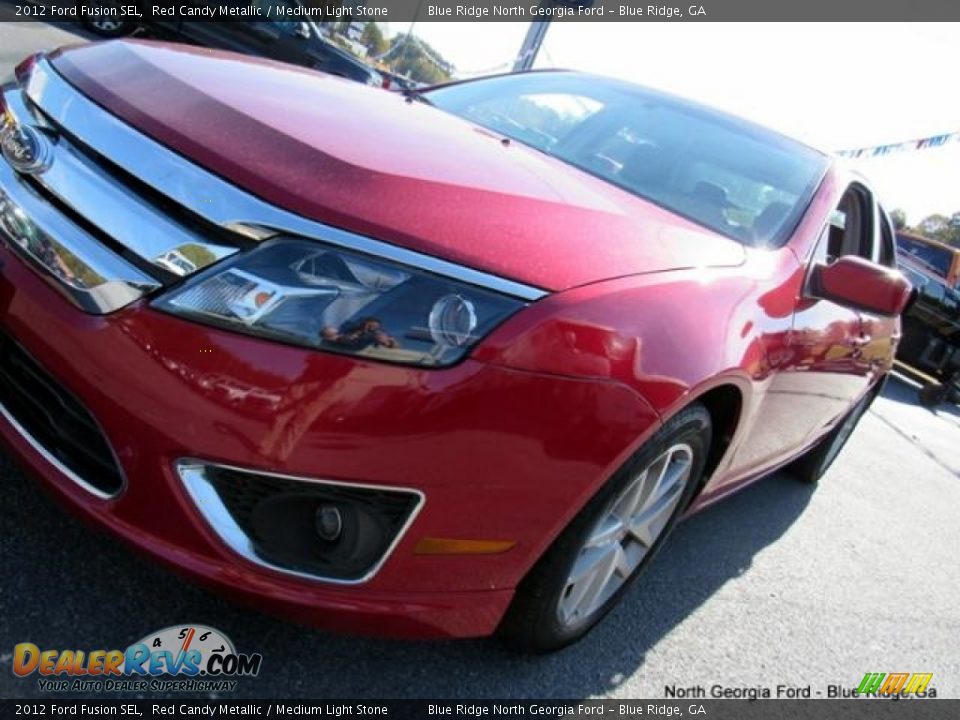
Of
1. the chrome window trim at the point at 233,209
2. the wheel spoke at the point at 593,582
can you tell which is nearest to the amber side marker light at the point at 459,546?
the wheel spoke at the point at 593,582

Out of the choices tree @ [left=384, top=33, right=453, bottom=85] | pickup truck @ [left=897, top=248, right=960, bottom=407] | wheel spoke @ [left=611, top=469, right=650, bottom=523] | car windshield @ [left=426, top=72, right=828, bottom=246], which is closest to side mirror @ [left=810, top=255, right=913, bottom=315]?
car windshield @ [left=426, top=72, right=828, bottom=246]

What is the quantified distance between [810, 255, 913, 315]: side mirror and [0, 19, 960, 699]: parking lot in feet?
3.49

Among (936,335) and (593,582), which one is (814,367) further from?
(936,335)

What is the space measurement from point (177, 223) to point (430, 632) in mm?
931

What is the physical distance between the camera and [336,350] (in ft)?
4.53

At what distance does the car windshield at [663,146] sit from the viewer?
2479mm

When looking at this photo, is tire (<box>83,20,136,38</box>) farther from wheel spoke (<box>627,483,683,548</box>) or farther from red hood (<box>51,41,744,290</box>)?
wheel spoke (<box>627,483,683,548</box>)

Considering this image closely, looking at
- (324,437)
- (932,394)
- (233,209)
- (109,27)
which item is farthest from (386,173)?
(109,27)

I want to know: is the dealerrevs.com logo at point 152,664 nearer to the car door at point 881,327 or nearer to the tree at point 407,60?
the car door at point 881,327

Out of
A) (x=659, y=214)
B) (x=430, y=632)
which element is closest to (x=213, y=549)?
(x=430, y=632)

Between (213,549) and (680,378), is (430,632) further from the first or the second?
(680,378)

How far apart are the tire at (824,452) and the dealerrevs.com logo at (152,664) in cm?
304

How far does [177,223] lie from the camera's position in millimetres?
1480

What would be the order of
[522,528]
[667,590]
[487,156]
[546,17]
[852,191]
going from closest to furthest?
[522,528]
[487,156]
[667,590]
[852,191]
[546,17]
